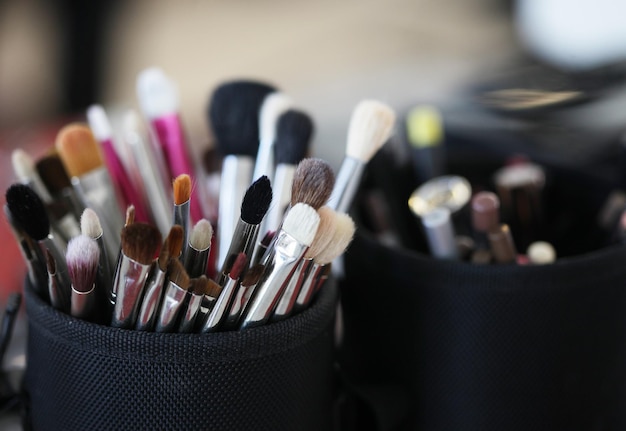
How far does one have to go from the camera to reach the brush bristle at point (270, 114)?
314mm

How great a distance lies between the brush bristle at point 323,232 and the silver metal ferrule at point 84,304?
3.1 inches

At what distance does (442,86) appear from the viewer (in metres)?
0.64

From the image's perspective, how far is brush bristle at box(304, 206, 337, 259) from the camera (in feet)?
0.83

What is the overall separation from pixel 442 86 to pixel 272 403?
435 millimetres

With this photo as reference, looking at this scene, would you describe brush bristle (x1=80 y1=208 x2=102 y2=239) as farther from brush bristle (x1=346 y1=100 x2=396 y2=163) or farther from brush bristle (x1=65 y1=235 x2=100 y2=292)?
brush bristle (x1=346 y1=100 x2=396 y2=163)

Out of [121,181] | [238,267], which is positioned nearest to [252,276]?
[238,267]

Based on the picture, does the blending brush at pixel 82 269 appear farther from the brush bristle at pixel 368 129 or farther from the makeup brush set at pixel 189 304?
the brush bristle at pixel 368 129

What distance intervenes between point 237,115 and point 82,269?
0.12 meters

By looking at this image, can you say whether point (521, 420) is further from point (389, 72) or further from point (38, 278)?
point (389, 72)

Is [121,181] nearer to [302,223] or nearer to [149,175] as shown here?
[149,175]

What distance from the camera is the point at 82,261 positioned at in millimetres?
245

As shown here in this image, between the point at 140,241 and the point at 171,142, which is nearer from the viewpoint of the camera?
the point at 140,241

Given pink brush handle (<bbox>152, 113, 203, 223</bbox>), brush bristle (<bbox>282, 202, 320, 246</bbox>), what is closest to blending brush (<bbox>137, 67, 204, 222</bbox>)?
pink brush handle (<bbox>152, 113, 203, 223</bbox>)

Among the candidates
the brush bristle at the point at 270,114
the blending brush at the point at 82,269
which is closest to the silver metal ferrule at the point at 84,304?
the blending brush at the point at 82,269
